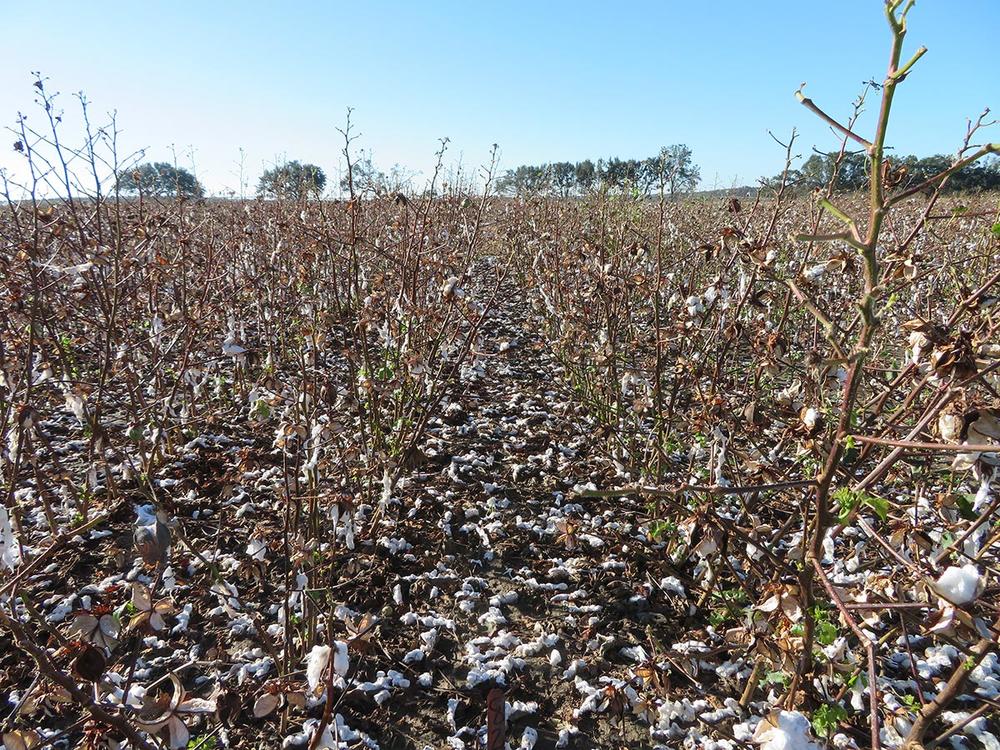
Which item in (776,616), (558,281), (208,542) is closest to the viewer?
(776,616)

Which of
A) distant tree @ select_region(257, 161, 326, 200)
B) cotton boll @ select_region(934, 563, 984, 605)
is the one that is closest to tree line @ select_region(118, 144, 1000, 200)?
distant tree @ select_region(257, 161, 326, 200)

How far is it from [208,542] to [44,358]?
50.4 inches

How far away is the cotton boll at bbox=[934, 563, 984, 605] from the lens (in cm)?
84

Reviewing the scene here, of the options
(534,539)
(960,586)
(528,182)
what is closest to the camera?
(960,586)

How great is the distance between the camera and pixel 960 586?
2.79ft

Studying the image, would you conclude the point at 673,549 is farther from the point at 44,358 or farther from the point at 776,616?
the point at 44,358

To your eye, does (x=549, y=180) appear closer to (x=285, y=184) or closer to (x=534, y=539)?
(x=285, y=184)

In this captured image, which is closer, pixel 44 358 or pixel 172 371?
pixel 44 358

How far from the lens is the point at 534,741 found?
174cm

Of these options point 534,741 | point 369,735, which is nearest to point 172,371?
point 369,735

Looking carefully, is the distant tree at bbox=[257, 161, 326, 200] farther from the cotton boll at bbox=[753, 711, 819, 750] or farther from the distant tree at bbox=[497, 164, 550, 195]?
the cotton boll at bbox=[753, 711, 819, 750]

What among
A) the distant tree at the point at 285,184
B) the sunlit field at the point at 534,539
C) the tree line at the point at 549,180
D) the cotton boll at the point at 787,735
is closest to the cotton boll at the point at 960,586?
the sunlit field at the point at 534,539

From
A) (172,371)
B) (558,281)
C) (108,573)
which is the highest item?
(558,281)

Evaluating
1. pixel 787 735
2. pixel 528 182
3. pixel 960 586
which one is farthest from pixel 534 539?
pixel 528 182
